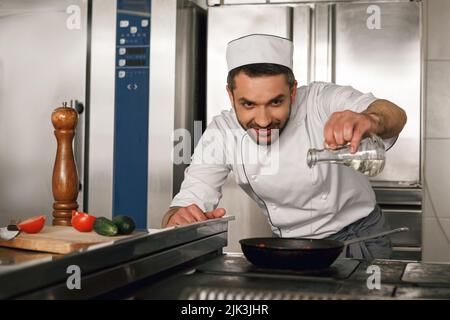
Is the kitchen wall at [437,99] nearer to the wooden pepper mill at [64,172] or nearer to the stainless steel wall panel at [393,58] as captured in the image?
the stainless steel wall panel at [393,58]

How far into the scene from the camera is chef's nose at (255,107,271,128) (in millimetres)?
1885

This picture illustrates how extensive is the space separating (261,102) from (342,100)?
275mm

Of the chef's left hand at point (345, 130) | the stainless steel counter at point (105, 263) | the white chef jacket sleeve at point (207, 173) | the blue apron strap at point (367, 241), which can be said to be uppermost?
the chef's left hand at point (345, 130)

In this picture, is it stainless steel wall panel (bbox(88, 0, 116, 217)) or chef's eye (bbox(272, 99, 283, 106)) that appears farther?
stainless steel wall panel (bbox(88, 0, 116, 217))

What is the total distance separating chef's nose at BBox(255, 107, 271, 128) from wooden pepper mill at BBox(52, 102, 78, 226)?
0.57 meters

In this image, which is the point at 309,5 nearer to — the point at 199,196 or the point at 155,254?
the point at 199,196

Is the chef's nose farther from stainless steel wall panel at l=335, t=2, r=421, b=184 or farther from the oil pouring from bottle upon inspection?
stainless steel wall panel at l=335, t=2, r=421, b=184

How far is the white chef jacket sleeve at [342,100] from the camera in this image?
1.80 meters

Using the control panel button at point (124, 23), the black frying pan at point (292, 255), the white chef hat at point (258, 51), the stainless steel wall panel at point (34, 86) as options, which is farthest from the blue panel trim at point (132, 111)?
the black frying pan at point (292, 255)

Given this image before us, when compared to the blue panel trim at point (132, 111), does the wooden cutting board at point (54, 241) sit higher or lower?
lower

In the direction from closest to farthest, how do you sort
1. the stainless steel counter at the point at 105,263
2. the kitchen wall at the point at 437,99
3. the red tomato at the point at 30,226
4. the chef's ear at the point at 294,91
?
the stainless steel counter at the point at 105,263
the red tomato at the point at 30,226
the chef's ear at the point at 294,91
the kitchen wall at the point at 437,99

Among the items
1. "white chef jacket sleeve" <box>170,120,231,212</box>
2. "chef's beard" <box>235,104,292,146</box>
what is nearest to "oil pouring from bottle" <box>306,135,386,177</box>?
"chef's beard" <box>235,104,292,146</box>

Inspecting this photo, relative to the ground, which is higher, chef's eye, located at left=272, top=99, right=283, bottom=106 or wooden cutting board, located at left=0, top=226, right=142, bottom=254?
chef's eye, located at left=272, top=99, right=283, bottom=106

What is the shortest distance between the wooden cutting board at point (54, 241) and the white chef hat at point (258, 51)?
890 mm
